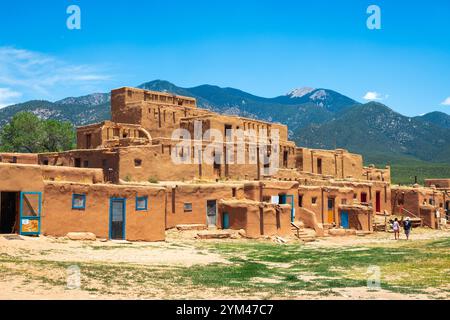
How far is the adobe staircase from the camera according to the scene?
121 feet

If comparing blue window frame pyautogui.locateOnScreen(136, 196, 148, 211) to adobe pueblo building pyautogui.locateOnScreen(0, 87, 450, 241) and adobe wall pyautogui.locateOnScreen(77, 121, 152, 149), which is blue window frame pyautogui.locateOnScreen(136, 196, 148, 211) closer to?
adobe pueblo building pyautogui.locateOnScreen(0, 87, 450, 241)

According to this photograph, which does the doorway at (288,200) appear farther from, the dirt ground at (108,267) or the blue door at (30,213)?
the blue door at (30,213)

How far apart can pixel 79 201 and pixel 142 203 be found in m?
3.77

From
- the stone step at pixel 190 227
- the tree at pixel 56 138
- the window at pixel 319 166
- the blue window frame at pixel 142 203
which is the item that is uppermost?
the tree at pixel 56 138

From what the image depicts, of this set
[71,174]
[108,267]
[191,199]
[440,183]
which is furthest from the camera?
[440,183]

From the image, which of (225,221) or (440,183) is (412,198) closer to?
(440,183)

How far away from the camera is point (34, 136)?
6850cm

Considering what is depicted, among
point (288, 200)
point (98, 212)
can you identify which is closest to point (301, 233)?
point (288, 200)

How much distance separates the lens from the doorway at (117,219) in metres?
28.6

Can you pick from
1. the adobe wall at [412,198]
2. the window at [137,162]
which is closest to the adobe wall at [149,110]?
the window at [137,162]

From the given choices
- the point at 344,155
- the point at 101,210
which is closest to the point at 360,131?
the point at 344,155

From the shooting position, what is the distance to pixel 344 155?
61062mm

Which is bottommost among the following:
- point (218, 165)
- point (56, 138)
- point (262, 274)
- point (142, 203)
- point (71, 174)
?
point (262, 274)

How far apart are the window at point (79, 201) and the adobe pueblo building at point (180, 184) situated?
5cm
